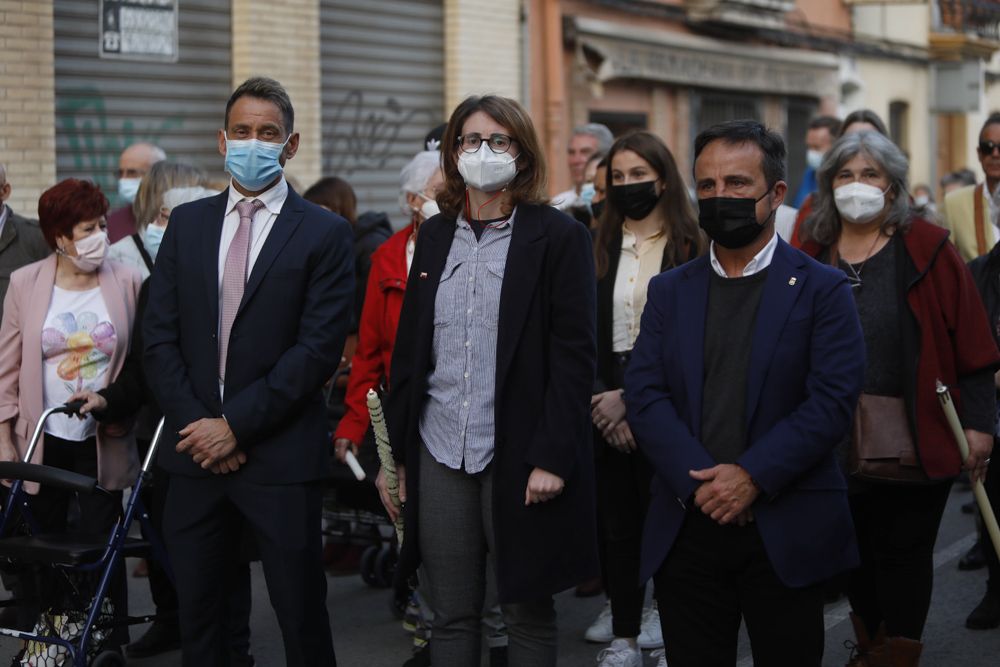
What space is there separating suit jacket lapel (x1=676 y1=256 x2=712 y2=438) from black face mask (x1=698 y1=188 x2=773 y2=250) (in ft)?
0.52

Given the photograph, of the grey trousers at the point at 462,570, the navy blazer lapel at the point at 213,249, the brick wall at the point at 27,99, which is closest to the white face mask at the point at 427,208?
the navy blazer lapel at the point at 213,249

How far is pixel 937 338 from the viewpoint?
5492 mm

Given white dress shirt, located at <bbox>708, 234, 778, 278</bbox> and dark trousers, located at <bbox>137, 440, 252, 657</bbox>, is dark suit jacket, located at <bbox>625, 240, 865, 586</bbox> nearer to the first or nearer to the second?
white dress shirt, located at <bbox>708, 234, 778, 278</bbox>

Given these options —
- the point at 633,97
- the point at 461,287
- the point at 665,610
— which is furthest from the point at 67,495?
the point at 633,97

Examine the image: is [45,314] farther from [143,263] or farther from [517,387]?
[517,387]

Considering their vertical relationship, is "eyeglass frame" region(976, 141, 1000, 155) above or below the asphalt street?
above

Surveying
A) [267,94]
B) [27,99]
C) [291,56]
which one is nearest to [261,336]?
[267,94]

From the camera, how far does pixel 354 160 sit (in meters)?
14.7

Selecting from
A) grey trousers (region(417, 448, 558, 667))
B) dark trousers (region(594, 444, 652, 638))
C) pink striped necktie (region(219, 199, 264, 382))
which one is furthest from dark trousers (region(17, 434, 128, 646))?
dark trousers (region(594, 444, 652, 638))

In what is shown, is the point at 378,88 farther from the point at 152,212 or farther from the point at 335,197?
the point at 152,212

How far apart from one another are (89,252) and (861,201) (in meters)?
3.08

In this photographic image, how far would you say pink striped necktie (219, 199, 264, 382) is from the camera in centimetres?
501

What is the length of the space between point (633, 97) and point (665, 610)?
1519 cm

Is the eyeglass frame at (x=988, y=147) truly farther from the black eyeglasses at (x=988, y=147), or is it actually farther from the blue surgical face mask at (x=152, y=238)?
the blue surgical face mask at (x=152, y=238)
